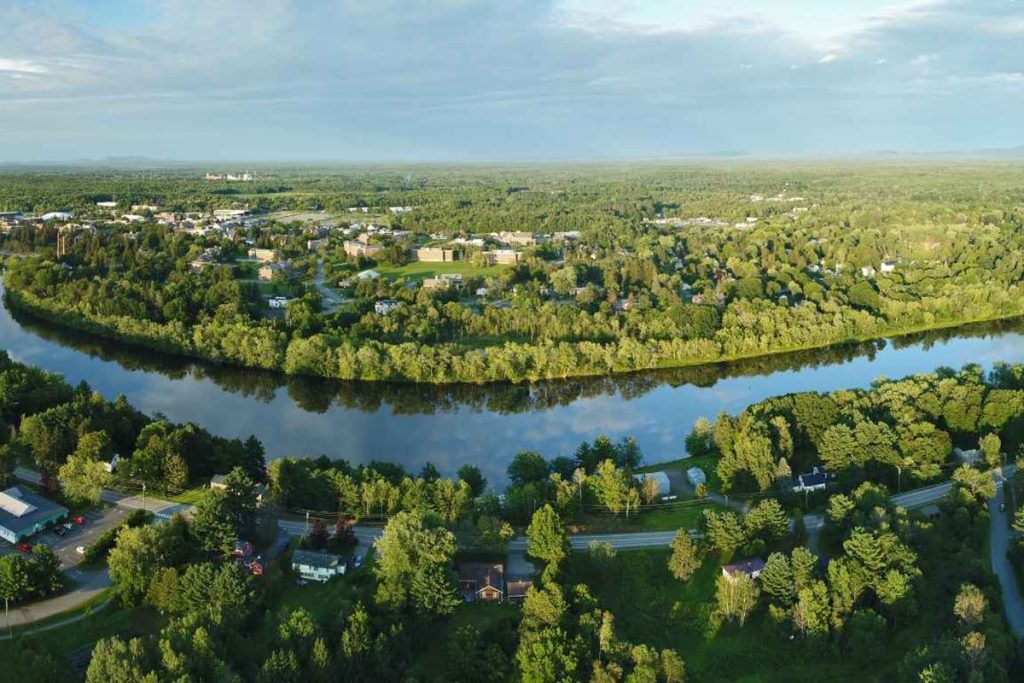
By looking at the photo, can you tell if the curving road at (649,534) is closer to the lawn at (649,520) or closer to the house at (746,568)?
the lawn at (649,520)

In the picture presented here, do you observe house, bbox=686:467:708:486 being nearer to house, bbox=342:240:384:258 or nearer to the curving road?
the curving road

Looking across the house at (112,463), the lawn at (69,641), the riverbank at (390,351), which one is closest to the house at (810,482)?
the riverbank at (390,351)

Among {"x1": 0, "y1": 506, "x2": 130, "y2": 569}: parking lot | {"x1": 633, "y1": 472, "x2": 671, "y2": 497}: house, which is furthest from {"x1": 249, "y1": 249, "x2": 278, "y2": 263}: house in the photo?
{"x1": 633, "y1": 472, "x2": 671, "y2": 497}: house

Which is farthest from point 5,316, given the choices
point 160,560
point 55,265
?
point 160,560

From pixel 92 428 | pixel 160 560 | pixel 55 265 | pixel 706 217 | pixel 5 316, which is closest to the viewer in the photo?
pixel 160 560

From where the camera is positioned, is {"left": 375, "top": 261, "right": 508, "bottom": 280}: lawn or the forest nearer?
the forest

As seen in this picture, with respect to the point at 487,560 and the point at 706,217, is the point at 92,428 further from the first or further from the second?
the point at 706,217
